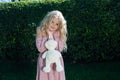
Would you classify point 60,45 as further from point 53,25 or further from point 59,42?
point 53,25

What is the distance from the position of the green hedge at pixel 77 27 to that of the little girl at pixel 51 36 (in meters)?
3.32

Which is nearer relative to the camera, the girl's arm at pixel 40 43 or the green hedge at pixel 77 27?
the girl's arm at pixel 40 43

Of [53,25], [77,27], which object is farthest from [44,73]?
[77,27]

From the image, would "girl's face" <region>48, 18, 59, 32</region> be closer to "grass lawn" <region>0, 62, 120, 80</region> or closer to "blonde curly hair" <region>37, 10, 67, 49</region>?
"blonde curly hair" <region>37, 10, 67, 49</region>

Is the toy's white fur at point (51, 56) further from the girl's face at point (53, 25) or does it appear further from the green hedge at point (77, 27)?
the green hedge at point (77, 27)

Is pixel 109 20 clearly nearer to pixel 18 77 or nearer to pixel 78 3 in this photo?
pixel 78 3

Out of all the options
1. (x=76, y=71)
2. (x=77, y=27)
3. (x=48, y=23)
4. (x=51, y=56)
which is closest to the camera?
(x=51, y=56)

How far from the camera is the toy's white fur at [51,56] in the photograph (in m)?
7.74

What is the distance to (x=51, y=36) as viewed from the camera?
7.89 m

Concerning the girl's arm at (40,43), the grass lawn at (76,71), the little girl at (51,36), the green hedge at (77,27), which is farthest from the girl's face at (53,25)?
the green hedge at (77,27)

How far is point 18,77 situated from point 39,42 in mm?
2915

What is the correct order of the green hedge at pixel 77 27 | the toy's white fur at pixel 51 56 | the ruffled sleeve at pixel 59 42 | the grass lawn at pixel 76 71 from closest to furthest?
the toy's white fur at pixel 51 56, the ruffled sleeve at pixel 59 42, the grass lawn at pixel 76 71, the green hedge at pixel 77 27

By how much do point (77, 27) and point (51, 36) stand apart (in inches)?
134

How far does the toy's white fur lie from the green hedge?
11.3 ft
